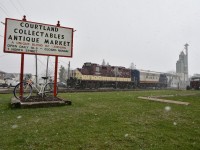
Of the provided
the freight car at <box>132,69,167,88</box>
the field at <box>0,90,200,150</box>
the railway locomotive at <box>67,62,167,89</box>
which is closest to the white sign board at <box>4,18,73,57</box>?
the field at <box>0,90,200,150</box>

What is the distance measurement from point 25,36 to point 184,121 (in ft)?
26.1

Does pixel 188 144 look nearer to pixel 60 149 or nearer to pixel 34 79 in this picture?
pixel 60 149

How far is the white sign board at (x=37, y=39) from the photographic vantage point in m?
9.10

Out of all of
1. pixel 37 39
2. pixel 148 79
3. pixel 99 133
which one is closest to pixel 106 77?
pixel 148 79

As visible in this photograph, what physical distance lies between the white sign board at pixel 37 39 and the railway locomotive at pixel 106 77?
1891 cm

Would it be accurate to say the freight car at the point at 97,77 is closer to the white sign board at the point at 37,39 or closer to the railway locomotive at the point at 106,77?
the railway locomotive at the point at 106,77

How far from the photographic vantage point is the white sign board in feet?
29.9

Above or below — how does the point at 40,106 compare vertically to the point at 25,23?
below

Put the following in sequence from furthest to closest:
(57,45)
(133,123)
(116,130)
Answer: (57,45) < (133,123) < (116,130)

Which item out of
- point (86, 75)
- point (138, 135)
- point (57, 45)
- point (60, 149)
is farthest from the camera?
point (86, 75)

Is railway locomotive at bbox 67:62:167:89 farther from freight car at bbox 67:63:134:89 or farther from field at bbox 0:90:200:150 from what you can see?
field at bbox 0:90:200:150

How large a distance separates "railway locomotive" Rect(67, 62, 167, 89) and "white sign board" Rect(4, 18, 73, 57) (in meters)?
18.9

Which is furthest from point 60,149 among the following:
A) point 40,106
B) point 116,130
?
point 40,106

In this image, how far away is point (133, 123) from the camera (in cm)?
518
